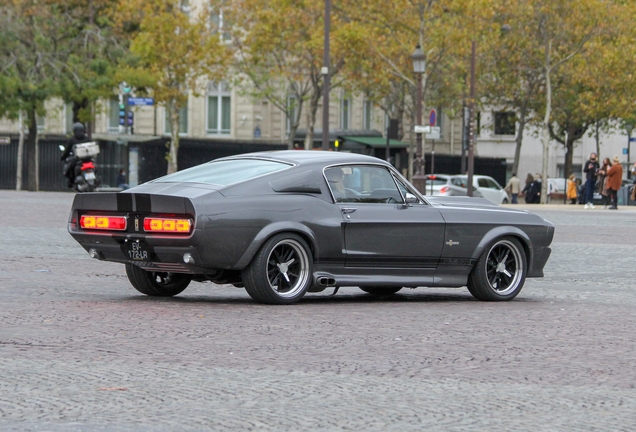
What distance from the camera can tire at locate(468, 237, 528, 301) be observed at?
11352 mm

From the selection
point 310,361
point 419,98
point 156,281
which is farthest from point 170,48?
point 310,361

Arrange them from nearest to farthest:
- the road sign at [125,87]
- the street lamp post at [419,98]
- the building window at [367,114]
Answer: the street lamp post at [419,98] < the road sign at [125,87] < the building window at [367,114]

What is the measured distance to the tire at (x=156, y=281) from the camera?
35.7 ft

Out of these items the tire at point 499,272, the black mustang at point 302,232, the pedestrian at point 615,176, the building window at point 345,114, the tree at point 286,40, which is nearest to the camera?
the black mustang at point 302,232

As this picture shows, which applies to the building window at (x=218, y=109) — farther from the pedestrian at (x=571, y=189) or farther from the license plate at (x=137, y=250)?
the license plate at (x=137, y=250)

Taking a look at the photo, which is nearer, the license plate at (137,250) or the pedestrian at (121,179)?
the license plate at (137,250)

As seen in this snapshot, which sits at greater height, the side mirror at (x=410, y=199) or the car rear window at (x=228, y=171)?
the car rear window at (x=228, y=171)

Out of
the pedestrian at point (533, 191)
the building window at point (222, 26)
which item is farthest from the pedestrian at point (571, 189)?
the building window at point (222, 26)

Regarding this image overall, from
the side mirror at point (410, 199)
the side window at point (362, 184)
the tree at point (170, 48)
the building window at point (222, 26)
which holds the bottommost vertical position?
the side mirror at point (410, 199)

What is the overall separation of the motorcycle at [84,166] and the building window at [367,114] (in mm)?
42857

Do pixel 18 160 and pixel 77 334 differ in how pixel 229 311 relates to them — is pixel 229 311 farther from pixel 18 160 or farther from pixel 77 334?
pixel 18 160

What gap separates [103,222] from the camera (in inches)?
403

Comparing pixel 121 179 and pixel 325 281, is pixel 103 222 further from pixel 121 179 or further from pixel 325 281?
pixel 121 179

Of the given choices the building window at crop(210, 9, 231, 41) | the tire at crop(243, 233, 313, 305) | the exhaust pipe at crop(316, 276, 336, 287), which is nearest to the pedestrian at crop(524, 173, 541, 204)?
the building window at crop(210, 9, 231, 41)
